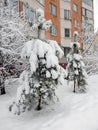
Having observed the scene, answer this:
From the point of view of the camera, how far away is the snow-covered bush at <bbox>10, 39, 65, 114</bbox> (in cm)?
1186

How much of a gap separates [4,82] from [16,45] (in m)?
2.15

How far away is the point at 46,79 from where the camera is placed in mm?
12070

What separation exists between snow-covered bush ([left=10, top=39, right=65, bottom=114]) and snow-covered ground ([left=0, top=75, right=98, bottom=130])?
0.53 meters

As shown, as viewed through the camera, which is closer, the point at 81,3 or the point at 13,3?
the point at 13,3

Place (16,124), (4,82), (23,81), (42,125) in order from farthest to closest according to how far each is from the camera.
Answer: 1. (4,82)
2. (23,81)
3. (16,124)
4. (42,125)

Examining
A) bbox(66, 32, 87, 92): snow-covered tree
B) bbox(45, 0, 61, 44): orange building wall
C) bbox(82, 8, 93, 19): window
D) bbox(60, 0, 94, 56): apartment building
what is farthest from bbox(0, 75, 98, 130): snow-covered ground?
bbox(82, 8, 93, 19): window

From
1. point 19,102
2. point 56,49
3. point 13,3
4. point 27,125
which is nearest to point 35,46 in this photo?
point 56,49

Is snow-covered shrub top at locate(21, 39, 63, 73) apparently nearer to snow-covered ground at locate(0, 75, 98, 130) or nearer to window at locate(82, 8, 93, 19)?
snow-covered ground at locate(0, 75, 98, 130)

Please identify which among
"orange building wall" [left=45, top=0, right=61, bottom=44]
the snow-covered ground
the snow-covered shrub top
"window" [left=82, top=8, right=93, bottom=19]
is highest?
"window" [left=82, top=8, right=93, bottom=19]

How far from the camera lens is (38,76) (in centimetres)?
1210

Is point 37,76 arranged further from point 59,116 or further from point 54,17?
point 54,17

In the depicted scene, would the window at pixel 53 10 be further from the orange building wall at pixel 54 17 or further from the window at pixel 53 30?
the window at pixel 53 30

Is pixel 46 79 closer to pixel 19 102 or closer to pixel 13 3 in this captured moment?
pixel 19 102

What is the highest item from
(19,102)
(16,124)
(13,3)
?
(13,3)
